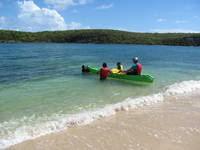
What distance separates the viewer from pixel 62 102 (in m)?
8.73

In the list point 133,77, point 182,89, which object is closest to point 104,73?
point 133,77

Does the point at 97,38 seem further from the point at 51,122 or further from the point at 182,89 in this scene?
the point at 51,122

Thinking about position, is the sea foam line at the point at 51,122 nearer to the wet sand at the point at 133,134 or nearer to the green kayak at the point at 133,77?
the wet sand at the point at 133,134

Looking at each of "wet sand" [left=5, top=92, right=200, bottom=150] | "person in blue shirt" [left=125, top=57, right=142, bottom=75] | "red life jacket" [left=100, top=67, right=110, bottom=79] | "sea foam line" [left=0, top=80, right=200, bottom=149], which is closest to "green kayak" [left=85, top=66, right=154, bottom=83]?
"person in blue shirt" [left=125, top=57, right=142, bottom=75]

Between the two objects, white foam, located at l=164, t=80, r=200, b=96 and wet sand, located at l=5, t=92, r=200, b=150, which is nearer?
wet sand, located at l=5, t=92, r=200, b=150

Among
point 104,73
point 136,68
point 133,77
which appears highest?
point 136,68

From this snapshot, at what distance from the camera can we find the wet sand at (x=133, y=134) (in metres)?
5.07

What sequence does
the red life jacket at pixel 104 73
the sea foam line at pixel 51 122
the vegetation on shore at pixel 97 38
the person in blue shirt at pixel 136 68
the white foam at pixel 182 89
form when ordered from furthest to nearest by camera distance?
the vegetation on shore at pixel 97 38, the red life jacket at pixel 104 73, the person in blue shirt at pixel 136 68, the white foam at pixel 182 89, the sea foam line at pixel 51 122

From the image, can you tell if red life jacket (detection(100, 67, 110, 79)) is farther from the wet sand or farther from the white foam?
the wet sand

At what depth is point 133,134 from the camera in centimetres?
A: 567

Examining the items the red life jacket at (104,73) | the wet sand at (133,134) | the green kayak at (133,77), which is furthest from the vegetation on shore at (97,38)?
the wet sand at (133,134)

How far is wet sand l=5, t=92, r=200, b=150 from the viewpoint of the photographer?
199 inches

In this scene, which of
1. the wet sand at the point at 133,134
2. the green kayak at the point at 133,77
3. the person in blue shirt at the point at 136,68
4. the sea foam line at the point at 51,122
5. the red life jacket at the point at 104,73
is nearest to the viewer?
the wet sand at the point at 133,134

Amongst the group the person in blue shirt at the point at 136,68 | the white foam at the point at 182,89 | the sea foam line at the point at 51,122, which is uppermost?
the person in blue shirt at the point at 136,68
